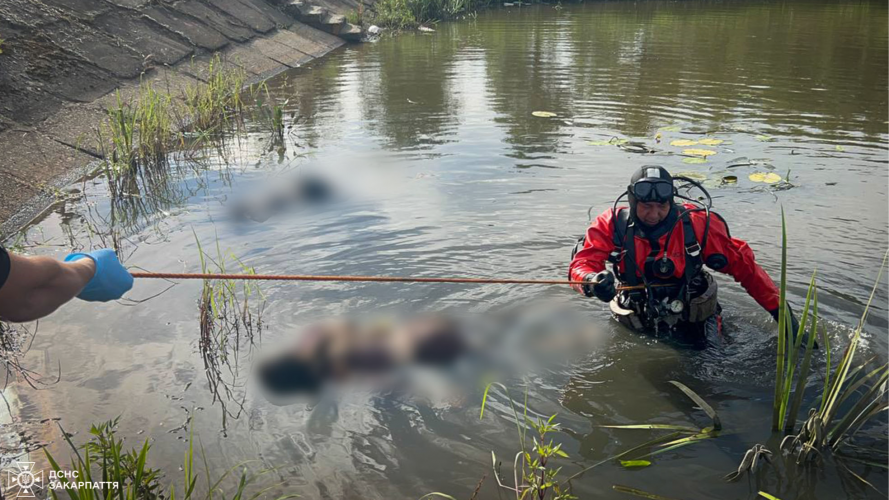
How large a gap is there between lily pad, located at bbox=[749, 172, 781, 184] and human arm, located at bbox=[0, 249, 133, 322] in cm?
664

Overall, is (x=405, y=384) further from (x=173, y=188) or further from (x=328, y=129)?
(x=328, y=129)

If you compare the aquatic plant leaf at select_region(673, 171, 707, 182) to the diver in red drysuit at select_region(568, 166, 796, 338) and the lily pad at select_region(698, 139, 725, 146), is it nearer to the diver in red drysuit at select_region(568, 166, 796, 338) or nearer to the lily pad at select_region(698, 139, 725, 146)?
the lily pad at select_region(698, 139, 725, 146)

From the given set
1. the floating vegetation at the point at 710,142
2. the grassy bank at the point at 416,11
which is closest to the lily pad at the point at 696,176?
the floating vegetation at the point at 710,142

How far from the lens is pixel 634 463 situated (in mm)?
3656

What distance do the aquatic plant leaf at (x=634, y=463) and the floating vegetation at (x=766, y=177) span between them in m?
5.05

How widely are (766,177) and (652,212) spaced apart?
3956mm

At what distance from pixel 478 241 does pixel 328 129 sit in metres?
4.82

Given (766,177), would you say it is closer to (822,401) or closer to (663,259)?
(663,259)

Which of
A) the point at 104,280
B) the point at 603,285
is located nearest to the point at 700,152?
the point at 603,285

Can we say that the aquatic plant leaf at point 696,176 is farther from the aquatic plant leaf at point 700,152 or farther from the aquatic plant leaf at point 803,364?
the aquatic plant leaf at point 803,364

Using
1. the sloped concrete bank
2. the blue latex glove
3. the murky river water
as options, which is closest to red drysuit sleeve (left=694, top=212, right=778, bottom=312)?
the murky river water

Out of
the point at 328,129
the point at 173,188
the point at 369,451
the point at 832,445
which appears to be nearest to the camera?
the point at 832,445

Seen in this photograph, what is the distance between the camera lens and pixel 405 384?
4617 millimetres

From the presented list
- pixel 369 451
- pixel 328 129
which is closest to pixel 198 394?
pixel 369 451
